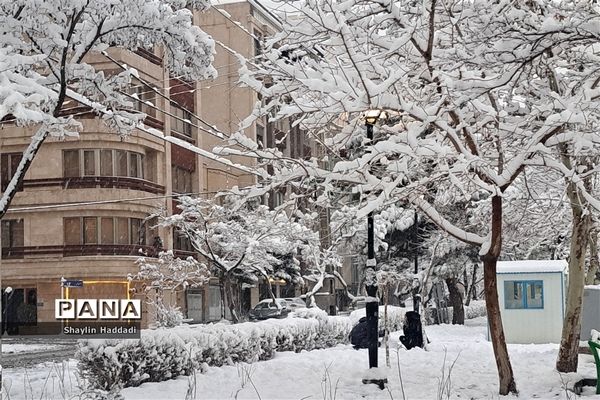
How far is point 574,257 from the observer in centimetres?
1444

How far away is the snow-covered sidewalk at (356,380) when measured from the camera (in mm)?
12898

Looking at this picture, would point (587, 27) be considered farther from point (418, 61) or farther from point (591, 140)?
point (418, 61)

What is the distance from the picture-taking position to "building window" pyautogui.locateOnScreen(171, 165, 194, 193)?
4616cm

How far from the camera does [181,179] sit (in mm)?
47094

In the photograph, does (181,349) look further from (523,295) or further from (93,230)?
(93,230)

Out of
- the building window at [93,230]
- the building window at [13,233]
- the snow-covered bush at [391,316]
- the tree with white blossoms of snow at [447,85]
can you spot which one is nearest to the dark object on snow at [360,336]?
the snow-covered bush at [391,316]

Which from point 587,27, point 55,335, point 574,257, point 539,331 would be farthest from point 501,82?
point 55,335

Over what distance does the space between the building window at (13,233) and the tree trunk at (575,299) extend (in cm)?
3283

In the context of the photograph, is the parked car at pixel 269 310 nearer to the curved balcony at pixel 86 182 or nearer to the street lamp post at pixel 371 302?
the curved balcony at pixel 86 182

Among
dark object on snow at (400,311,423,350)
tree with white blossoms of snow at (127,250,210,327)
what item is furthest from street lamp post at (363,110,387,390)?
tree with white blossoms of snow at (127,250,210,327)

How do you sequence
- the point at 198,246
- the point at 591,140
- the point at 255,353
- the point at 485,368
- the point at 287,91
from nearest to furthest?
the point at 591,140 → the point at 287,91 → the point at 485,368 → the point at 255,353 → the point at 198,246

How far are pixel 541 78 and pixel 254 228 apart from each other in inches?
842

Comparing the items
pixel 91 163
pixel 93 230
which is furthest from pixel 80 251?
pixel 91 163

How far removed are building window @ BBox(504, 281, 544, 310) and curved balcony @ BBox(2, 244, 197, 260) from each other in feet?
63.2
